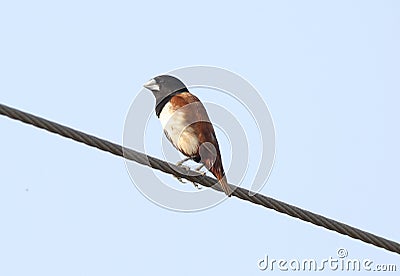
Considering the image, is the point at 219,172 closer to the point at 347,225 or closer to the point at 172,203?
the point at 172,203

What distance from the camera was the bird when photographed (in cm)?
762

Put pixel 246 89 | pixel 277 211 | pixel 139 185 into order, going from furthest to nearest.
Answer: pixel 246 89
pixel 139 185
pixel 277 211

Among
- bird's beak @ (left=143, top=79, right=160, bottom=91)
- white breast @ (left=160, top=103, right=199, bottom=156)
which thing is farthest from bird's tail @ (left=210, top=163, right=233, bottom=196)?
bird's beak @ (left=143, top=79, right=160, bottom=91)

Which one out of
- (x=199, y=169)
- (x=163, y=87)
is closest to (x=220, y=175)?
(x=199, y=169)

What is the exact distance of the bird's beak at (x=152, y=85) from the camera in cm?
810

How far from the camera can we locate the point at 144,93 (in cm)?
820

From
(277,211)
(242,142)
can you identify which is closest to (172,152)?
(242,142)

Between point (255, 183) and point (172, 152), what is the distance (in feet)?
2.87

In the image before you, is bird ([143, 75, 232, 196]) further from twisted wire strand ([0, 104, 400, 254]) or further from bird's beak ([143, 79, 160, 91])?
twisted wire strand ([0, 104, 400, 254])

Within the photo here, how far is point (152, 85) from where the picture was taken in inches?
320

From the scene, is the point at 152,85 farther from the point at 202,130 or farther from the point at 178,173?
the point at 178,173

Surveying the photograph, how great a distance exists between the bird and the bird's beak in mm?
104

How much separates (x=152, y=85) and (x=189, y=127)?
1.95 ft

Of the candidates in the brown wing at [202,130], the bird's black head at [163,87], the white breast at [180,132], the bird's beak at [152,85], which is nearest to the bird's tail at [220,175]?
the brown wing at [202,130]
